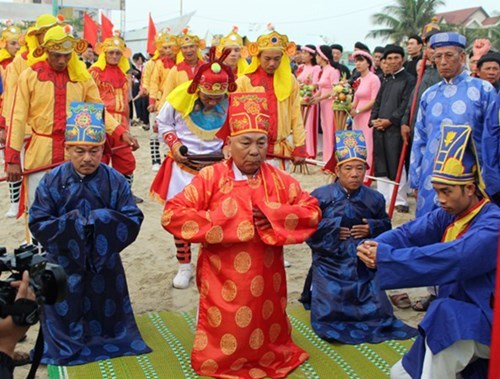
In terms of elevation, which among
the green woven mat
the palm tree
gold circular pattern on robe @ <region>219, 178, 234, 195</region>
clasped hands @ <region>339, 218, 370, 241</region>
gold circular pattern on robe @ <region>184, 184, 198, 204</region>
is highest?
the palm tree

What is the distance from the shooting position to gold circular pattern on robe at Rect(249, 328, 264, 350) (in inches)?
155

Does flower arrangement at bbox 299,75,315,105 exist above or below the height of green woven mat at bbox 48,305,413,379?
above

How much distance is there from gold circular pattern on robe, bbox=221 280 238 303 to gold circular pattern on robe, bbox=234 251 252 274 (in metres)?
0.09

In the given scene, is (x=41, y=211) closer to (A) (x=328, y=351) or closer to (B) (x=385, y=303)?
(A) (x=328, y=351)

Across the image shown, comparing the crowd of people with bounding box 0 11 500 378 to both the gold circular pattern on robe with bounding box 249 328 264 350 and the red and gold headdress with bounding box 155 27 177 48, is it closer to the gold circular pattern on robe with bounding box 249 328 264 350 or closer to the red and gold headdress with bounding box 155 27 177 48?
the gold circular pattern on robe with bounding box 249 328 264 350

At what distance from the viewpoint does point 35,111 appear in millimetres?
5211

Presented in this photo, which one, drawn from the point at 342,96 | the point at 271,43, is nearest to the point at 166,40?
the point at 342,96

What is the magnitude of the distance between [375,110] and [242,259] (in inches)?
197

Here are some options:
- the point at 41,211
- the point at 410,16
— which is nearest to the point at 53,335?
the point at 41,211

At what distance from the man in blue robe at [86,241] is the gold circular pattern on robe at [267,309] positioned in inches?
36.3

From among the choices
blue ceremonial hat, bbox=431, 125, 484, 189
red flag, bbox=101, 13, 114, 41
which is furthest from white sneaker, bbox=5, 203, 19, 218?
red flag, bbox=101, 13, 114, 41

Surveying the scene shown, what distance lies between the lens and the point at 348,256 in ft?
15.5

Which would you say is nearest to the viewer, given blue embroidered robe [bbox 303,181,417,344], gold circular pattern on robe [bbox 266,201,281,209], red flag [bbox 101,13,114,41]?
gold circular pattern on robe [bbox 266,201,281,209]

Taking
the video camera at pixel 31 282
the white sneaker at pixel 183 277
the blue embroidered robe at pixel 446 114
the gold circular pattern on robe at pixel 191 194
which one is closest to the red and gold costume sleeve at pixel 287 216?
the gold circular pattern on robe at pixel 191 194
